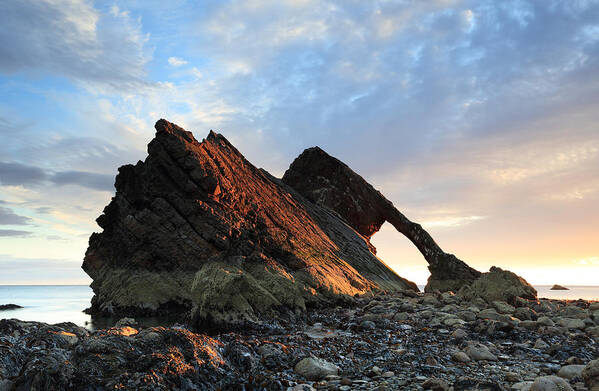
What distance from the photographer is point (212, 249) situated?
60.8 ft

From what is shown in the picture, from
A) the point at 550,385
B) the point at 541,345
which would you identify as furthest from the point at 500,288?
the point at 550,385

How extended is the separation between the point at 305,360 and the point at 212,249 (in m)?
12.5

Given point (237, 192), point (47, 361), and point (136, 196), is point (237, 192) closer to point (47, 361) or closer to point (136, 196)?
point (136, 196)

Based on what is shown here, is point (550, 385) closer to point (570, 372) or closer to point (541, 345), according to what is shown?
point (570, 372)

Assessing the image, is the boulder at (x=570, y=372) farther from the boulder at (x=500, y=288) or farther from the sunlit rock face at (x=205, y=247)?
the boulder at (x=500, y=288)

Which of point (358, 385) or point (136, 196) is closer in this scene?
point (358, 385)

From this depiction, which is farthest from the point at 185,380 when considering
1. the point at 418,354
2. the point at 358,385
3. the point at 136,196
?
the point at 136,196

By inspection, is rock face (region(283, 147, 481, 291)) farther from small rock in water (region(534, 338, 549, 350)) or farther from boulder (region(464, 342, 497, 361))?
boulder (region(464, 342, 497, 361))

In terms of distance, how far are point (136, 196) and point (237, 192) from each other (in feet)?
21.9

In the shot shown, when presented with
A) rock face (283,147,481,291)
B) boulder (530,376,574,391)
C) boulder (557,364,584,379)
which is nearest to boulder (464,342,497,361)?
boulder (557,364,584,379)

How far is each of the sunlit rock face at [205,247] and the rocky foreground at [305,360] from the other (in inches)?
185

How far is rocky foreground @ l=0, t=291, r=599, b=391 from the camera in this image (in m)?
5.23

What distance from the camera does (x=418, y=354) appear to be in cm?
814

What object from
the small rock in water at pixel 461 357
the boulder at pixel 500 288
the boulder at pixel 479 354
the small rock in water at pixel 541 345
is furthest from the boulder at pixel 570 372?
the boulder at pixel 500 288
